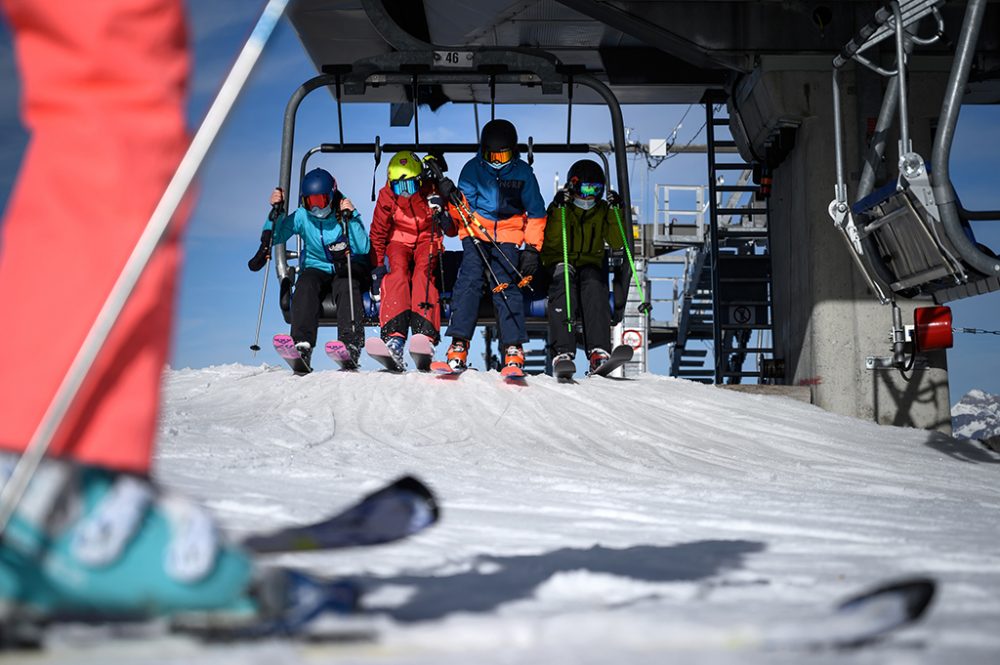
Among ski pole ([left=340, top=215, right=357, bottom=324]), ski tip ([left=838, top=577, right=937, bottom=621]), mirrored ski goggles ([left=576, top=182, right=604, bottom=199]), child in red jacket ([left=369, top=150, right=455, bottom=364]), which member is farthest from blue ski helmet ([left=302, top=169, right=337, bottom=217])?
ski tip ([left=838, top=577, right=937, bottom=621])

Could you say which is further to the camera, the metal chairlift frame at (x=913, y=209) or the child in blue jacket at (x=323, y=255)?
the child in blue jacket at (x=323, y=255)

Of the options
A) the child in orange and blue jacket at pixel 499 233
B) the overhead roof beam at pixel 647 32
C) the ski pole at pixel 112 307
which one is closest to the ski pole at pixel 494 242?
the child in orange and blue jacket at pixel 499 233

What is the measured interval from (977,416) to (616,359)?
6580mm

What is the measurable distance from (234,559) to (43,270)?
405 mm

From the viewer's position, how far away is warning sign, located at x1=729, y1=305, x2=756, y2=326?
1023cm

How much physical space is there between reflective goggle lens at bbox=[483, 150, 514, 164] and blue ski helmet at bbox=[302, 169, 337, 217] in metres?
1.32

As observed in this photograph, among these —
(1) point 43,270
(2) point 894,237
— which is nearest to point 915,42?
(2) point 894,237

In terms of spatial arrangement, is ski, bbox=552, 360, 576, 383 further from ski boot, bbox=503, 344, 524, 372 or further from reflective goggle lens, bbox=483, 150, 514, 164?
reflective goggle lens, bbox=483, 150, 514, 164

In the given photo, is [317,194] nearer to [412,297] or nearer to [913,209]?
[412,297]

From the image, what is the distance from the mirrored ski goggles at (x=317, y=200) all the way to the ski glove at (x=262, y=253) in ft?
1.29

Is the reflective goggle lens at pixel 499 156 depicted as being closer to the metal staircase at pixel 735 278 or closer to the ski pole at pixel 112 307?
the metal staircase at pixel 735 278

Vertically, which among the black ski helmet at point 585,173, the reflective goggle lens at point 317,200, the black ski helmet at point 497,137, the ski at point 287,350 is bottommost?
the ski at point 287,350

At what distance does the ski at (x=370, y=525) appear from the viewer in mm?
1441

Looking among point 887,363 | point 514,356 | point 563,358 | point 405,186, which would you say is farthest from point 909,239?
point 405,186
